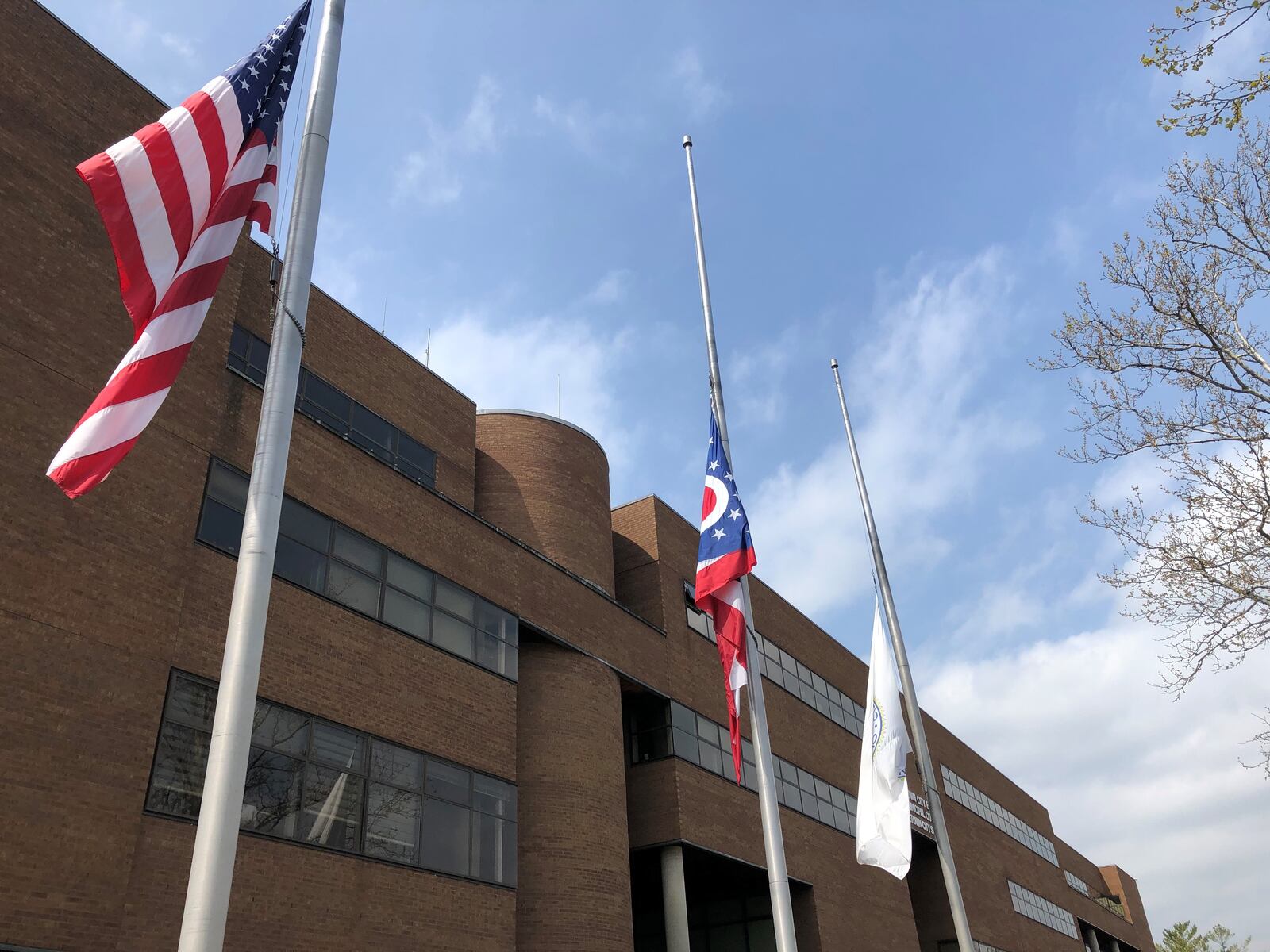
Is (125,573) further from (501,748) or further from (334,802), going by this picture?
(501,748)

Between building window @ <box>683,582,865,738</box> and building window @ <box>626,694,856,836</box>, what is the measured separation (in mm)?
2868

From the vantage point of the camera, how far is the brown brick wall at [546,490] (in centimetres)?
2450

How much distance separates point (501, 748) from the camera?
19.4 meters

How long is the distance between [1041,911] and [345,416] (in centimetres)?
4508

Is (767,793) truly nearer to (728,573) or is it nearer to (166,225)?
(728,573)

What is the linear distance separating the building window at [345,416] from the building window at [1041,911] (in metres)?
36.9

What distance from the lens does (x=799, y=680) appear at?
33.1 meters

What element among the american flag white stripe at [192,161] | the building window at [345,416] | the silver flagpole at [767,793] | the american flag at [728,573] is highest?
the building window at [345,416]

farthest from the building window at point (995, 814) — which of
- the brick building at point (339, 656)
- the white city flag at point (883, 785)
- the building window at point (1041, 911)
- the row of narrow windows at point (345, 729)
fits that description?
the white city flag at point (883, 785)

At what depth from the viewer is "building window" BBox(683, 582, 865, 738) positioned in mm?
29156

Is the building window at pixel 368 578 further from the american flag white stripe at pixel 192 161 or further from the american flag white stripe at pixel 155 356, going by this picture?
the american flag white stripe at pixel 192 161

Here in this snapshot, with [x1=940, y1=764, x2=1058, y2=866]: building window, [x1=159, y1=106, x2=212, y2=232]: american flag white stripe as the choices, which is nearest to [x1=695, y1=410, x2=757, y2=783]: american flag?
[x1=159, y1=106, x2=212, y2=232]: american flag white stripe

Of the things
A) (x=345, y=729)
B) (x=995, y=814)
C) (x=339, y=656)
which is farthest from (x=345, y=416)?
(x=995, y=814)

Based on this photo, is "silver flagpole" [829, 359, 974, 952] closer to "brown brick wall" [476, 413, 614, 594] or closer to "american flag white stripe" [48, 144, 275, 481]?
"brown brick wall" [476, 413, 614, 594]
